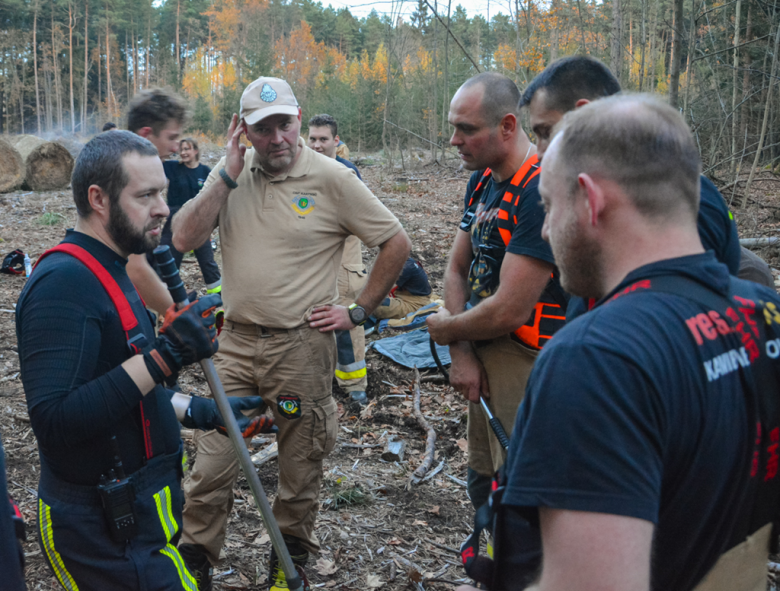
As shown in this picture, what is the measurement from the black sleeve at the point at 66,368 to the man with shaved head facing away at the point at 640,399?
144 cm

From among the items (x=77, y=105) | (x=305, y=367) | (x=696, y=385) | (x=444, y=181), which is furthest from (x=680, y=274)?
(x=77, y=105)

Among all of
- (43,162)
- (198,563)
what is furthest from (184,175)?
(43,162)

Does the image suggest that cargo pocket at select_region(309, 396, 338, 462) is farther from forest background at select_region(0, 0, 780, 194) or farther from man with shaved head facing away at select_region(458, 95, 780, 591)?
forest background at select_region(0, 0, 780, 194)

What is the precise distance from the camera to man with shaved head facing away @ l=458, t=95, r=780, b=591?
1082 mm

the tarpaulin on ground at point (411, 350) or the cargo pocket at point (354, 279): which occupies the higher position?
the cargo pocket at point (354, 279)

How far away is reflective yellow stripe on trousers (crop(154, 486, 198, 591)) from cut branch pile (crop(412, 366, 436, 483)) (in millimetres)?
2640

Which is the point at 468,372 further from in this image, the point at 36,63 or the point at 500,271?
the point at 36,63

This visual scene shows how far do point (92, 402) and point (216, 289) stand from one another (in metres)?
6.56

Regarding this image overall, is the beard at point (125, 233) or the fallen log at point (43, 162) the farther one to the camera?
the fallen log at point (43, 162)

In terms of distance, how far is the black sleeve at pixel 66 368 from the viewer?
206cm

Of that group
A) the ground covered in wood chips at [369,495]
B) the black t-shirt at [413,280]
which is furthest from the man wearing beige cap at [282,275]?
the black t-shirt at [413,280]

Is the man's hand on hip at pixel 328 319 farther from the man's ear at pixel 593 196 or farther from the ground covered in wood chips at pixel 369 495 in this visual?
the man's ear at pixel 593 196

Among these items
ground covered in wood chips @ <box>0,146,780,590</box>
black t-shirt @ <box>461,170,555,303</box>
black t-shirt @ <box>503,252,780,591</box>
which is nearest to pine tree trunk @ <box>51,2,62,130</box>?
ground covered in wood chips @ <box>0,146,780,590</box>

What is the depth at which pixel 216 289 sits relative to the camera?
8.45m
